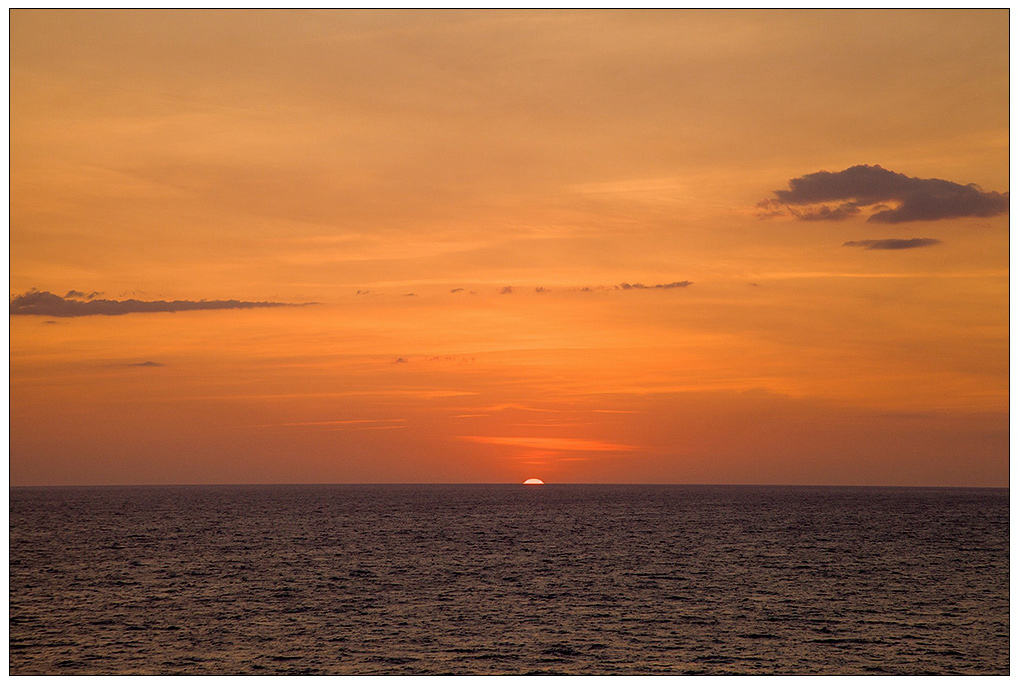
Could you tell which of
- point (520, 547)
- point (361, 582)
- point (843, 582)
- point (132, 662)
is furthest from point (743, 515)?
point (132, 662)

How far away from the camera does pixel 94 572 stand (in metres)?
85.0

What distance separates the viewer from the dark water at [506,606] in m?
49.8

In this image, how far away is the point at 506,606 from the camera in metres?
65.8

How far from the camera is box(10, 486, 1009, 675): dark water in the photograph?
49781 millimetres

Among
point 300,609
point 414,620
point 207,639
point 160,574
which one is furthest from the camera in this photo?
point 160,574

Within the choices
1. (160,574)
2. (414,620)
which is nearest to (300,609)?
(414,620)

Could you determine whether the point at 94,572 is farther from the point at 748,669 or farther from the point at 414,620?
the point at 748,669

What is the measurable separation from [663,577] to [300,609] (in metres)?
34.8

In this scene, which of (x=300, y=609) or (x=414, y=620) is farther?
(x=300, y=609)

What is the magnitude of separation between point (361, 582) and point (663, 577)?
91.8 feet

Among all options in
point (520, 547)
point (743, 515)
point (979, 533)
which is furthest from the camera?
point (743, 515)

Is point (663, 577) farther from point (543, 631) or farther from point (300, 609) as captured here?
point (300, 609)

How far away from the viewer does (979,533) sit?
14400cm

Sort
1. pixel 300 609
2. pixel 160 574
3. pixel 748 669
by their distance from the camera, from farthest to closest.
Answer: pixel 160 574 → pixel 300 609 → pixel 748 669
